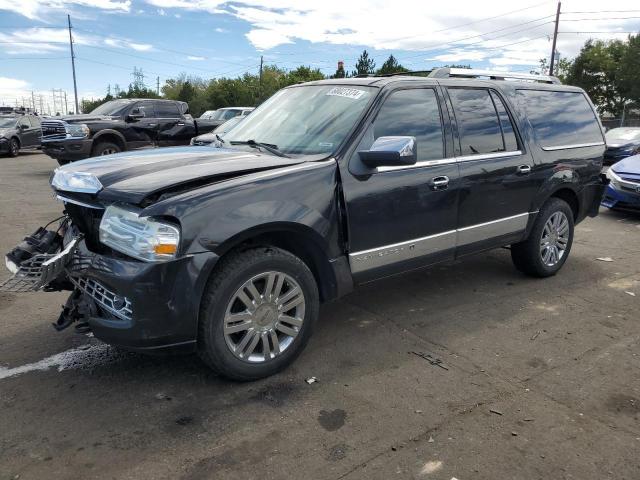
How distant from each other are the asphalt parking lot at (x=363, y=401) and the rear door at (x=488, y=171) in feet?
2.31

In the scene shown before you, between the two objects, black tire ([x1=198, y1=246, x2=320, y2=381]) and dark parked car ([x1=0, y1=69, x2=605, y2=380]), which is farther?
black tire ([x1=198, y1=246, x2=320, y2=381])

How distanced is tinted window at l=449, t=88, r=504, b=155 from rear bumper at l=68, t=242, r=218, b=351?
251 cm

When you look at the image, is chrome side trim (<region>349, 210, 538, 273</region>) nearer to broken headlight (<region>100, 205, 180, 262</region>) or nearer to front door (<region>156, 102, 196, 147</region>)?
broken headlight (<region>100, 205, 180, 262</region>)

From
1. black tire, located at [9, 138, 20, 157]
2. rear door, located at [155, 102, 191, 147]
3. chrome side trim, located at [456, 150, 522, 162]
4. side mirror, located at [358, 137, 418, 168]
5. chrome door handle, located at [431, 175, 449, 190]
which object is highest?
side mirror, located at [358, 137, 418, 168]

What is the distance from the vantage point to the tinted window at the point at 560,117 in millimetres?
5195

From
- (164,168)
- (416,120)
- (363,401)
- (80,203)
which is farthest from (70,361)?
(416,120)

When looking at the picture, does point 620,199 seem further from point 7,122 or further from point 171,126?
point 7,122

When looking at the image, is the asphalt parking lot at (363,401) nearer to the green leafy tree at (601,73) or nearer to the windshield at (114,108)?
the windshield at (114,108)

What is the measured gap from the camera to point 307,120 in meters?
4.12

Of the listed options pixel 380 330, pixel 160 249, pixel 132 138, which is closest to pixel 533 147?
pixel 380 330

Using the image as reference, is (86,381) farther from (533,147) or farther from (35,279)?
(533,147)

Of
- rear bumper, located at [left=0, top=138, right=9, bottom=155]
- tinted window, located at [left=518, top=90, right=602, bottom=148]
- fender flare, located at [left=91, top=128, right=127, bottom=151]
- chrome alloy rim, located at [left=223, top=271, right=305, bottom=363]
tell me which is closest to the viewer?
chrome alloy rim, located at [left=223, top=271, right=305, bottom=363]

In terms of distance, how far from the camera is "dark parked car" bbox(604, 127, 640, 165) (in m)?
16.2

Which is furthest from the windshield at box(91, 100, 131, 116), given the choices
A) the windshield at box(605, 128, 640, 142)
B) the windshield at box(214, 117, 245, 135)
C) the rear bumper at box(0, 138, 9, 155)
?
the windshield at box(605, 128, 640, 142)
